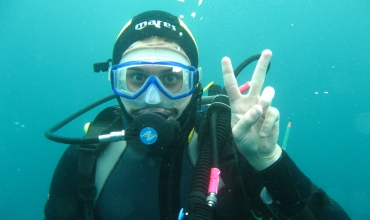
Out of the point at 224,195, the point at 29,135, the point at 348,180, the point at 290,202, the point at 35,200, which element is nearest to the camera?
the point at 290,202

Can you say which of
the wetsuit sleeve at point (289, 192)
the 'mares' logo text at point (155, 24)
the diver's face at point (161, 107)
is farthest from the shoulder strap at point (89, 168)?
the wetsuit sleeve at point (289, 192)

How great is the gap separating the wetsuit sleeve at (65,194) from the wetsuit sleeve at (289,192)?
5.81ft

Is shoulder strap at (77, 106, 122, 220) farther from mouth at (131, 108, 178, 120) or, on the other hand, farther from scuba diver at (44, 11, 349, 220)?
mouth at (131, 108, 178, 120)

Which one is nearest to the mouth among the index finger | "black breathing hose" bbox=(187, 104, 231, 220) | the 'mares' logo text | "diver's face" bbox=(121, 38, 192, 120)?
"diver's face" bbox=(121, 38, 192, 120)

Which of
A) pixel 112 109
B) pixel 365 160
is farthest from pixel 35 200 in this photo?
pixel 365 160

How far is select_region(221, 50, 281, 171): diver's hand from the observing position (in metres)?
1.80

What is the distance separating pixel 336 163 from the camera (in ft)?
128

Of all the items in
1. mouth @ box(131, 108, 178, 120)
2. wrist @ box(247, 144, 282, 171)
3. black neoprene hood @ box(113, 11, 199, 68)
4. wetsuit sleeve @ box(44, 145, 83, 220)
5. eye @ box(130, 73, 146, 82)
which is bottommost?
wetsuit sleeve @ box(44, 145, 83, 220)

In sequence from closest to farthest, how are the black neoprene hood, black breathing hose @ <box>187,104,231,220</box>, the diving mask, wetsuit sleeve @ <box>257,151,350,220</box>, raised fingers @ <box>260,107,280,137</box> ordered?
1. black breathing hose @ <box>187,104,231,220</box>
2. raised fingers @ <box>260,107,280,137</box>
3. wetsuit sleeve @ <box>257,151,350,220</box>
4. the diving mask
5. the black neoprene hood

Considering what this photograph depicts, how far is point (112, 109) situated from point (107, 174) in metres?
0.81

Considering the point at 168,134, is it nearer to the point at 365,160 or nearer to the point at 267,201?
the point at 267,201

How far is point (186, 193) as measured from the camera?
2.51 m

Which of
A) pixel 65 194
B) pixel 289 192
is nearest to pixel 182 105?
pixel 289 192

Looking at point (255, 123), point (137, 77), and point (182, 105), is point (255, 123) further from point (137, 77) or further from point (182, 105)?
point (137, 77)
